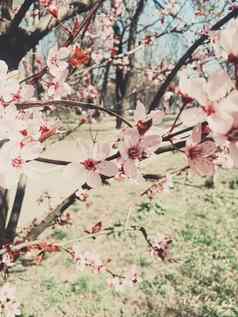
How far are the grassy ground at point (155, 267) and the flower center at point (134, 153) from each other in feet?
8.74

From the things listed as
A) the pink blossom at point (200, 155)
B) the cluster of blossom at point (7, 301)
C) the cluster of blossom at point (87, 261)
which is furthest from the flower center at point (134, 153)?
the cluster of blossom at point (87, 261)

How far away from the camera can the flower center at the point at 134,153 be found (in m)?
1.12

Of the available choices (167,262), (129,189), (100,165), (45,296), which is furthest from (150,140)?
(129,189)

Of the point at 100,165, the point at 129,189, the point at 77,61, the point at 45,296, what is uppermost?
the point at 129,189

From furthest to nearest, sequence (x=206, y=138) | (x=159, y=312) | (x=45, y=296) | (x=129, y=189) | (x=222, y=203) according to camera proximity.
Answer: (x=129, y=189) → (x=222, y=203) → (x=45, y=296) → (x=159, y=312) → (x=206, y=138)

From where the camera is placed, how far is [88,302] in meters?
5.28

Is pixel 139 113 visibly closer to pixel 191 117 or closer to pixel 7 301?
pixel 191 117

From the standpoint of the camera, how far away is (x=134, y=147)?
1.11 metres

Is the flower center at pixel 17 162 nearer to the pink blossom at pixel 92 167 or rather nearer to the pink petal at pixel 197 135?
the pink blossom at pixel 92 167

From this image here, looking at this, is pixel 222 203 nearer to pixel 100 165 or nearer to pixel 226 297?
pixel 226 297

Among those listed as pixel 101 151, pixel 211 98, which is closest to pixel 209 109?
pixel 211 98

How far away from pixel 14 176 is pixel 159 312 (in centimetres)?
431

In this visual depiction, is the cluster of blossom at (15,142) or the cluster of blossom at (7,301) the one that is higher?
the cluster of blossom at (15,142)

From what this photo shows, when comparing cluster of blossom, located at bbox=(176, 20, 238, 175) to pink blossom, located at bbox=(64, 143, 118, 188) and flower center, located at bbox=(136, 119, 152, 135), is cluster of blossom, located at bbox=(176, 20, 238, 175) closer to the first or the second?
flower center, located at bbox=(136, 119, 152, 135)
